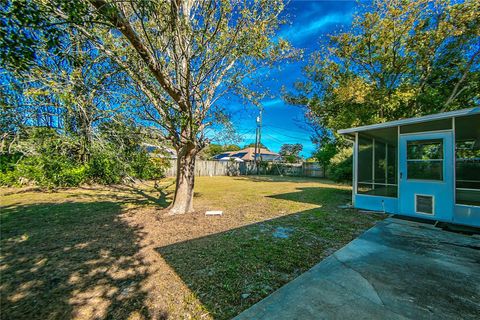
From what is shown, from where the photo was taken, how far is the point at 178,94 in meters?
3.78

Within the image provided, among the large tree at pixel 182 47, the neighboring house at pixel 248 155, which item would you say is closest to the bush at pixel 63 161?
the large tree at pixel 182 47

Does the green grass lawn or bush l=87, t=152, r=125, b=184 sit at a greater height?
bush l=87, t=152, r=125, b=184

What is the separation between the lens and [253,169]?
2312 centimetres

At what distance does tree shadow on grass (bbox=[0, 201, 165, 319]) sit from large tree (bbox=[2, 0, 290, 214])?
6.28ft

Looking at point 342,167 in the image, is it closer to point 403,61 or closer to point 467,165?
point 467,165

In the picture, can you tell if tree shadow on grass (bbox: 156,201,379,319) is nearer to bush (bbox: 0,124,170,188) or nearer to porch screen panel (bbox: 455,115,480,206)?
bush (bbox: 0,124,170,188)

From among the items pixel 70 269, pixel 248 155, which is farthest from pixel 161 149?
pixel 248 155

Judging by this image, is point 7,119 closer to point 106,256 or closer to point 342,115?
point 106,256

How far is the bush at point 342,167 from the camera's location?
344 inches

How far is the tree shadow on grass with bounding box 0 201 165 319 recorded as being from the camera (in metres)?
1.75

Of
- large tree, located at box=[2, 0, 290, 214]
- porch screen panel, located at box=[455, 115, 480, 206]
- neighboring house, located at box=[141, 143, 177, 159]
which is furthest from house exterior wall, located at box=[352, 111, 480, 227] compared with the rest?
neighboring house, located at box=[141, 143, 177, 159]

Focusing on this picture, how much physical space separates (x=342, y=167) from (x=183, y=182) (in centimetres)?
742

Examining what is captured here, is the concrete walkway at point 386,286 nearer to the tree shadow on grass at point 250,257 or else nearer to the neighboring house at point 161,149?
the tree shadow on grass at point 250,257

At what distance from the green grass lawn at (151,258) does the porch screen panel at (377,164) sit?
2041 millimetres
